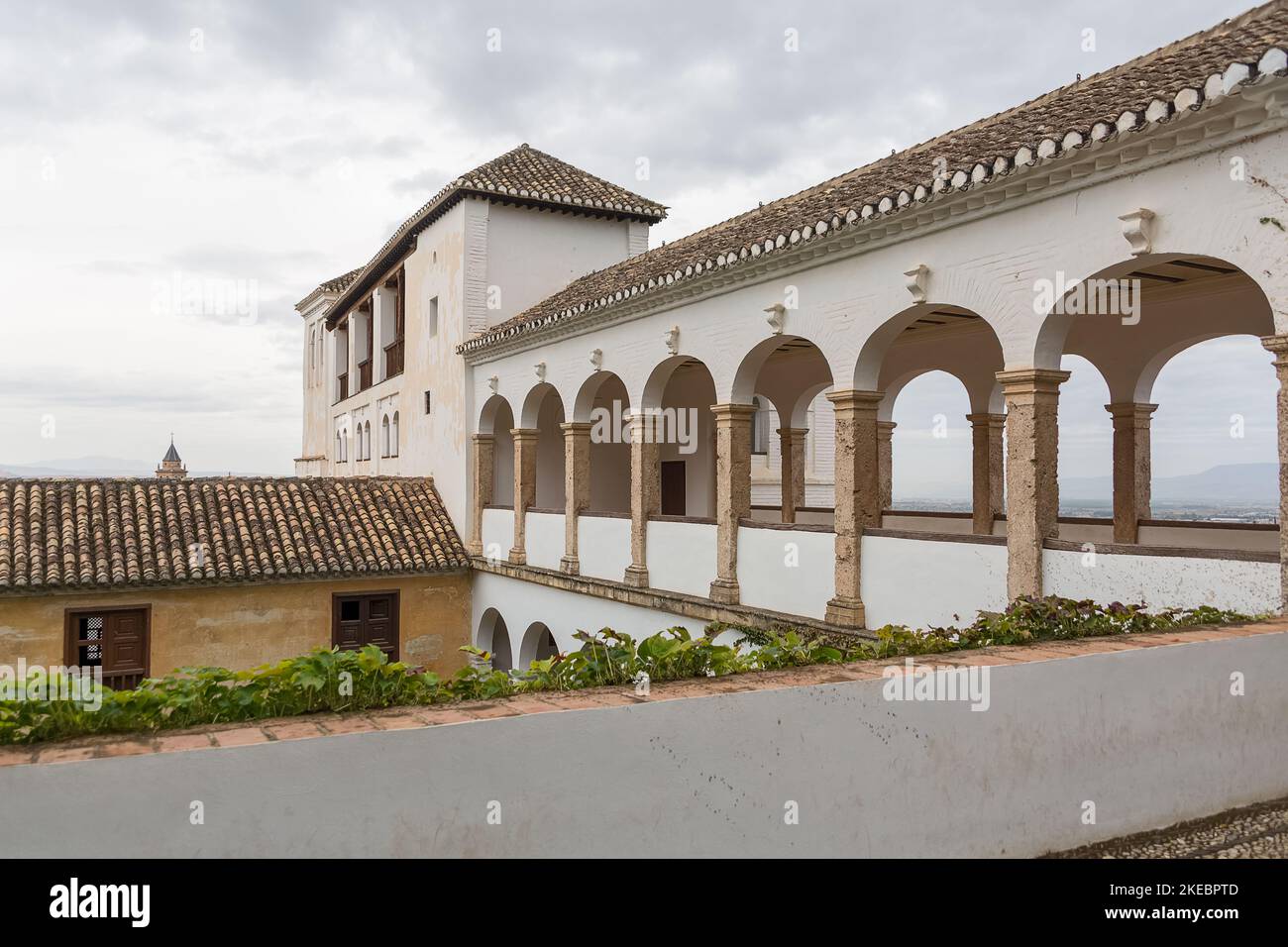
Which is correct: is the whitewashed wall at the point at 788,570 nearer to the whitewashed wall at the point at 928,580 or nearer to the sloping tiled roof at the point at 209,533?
the whitewashed wall at the point at 928,580

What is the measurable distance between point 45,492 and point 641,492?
10.1 meters

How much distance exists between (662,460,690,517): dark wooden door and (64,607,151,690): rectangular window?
939cm

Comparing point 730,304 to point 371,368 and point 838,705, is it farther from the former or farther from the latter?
point 371,368

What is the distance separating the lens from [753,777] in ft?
11.2

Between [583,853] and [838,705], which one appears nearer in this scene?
[583,853]

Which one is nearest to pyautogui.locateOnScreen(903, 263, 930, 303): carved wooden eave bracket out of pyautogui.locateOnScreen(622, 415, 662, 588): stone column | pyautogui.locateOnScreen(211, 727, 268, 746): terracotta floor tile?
pyautogui.locateOnScreen(622, 415, 662, 588): stone column

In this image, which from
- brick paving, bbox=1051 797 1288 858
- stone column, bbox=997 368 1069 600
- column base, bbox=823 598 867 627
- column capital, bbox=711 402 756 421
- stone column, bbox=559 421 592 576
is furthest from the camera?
stone column, bbox=559 421 592 576

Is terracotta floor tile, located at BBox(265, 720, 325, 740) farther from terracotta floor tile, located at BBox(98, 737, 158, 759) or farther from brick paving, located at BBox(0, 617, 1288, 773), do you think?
terracotta floor tile, located at BBox(98, 737, 158, 759)

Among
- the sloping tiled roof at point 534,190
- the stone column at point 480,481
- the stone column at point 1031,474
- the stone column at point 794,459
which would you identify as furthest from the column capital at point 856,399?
the sloping tiled roof at point 534,190

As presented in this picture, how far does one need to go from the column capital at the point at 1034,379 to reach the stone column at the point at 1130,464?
5.09m

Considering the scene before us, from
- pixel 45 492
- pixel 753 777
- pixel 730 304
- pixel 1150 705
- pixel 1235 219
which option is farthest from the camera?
pixel 45 492

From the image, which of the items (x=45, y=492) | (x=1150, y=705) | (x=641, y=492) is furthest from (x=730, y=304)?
(x=45, y=492)

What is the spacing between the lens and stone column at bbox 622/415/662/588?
41.0 feet

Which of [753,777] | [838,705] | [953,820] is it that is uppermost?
[838,705]
